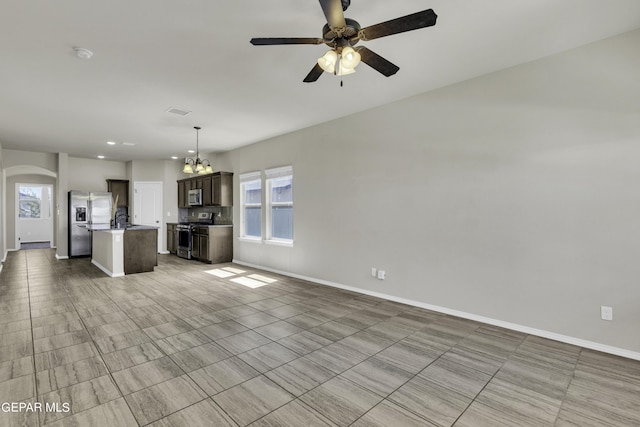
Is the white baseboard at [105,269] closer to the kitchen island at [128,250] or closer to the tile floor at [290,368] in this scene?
the kitchen island at [128,250]

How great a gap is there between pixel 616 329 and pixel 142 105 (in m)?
5.91

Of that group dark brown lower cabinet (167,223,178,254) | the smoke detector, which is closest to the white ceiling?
the smoke detector

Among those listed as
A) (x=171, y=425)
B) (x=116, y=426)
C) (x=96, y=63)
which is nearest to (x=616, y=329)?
(x=171, y=425)

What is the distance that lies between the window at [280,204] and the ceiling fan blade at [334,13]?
3913 millimetres

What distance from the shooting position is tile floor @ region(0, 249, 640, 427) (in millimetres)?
1917

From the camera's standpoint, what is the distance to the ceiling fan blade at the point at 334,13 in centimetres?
176

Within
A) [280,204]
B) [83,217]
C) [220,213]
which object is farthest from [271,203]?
[83,217]

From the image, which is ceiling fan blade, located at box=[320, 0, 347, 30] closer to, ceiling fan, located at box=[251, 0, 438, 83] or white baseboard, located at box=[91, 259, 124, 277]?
ceiling fan, located at box=[251, 0, 438, 83]

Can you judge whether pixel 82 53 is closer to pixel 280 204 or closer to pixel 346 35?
pixel 346 35

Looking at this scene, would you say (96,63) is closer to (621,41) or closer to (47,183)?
(621,41)

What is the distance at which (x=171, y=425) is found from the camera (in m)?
1.79

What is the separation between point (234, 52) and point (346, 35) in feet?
4.46

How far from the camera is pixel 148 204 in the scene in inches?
352

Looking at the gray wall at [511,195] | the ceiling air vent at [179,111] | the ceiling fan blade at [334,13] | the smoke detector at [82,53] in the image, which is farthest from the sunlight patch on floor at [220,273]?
the ceiling fan blade at [334,13]
